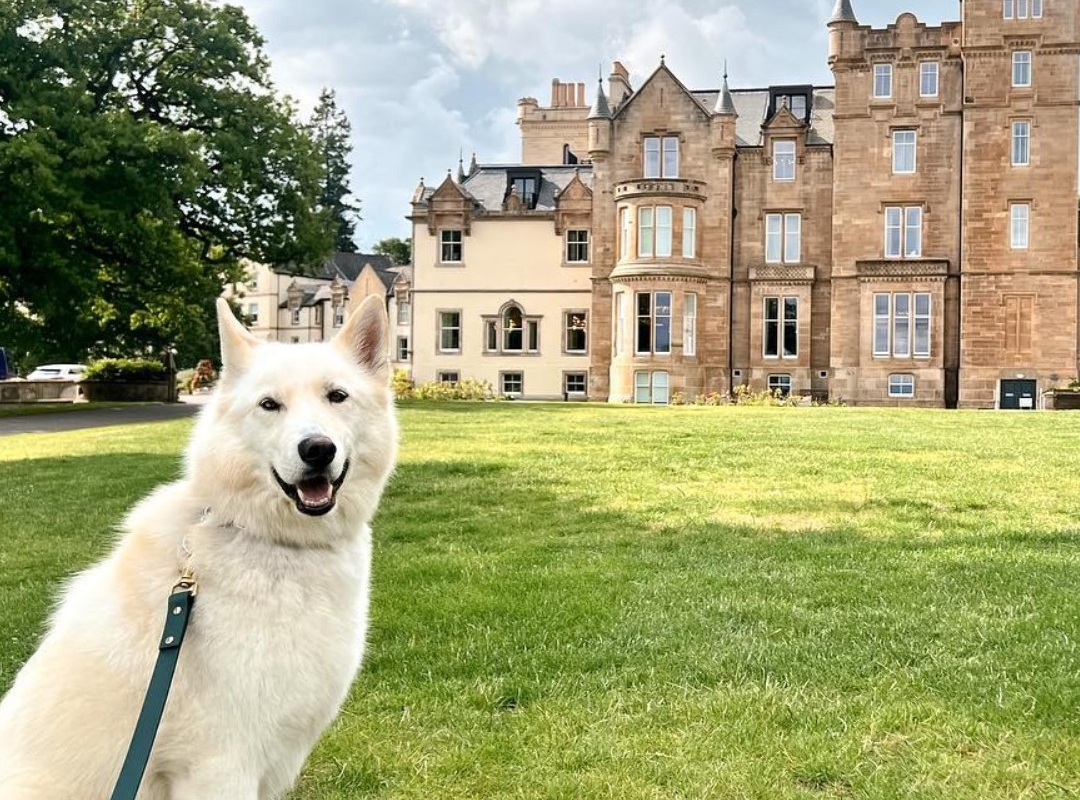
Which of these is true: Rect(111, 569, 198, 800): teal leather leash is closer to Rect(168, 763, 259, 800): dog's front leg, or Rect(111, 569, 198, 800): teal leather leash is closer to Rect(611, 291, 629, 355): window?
Rect(168, 763, 259, 800): dog's front leg

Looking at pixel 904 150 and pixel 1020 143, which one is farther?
pixel 904 150

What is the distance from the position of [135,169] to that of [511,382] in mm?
23047

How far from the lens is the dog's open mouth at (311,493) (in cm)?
328

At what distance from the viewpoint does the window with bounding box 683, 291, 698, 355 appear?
143 feet

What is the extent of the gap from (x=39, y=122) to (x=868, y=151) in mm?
33013

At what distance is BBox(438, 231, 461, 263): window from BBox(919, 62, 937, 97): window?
73.9ft

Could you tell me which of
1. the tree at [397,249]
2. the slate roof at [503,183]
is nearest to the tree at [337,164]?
the tree at [397,249]

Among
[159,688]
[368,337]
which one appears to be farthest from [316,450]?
[159,688]

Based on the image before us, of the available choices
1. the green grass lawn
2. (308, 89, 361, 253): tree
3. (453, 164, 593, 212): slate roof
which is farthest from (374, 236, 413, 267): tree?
the green grass lawn

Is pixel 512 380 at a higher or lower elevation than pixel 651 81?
lower

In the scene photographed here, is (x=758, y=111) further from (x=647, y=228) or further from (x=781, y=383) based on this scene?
(x=781, y=383)

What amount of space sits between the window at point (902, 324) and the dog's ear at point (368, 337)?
4174 cm

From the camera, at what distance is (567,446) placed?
1712 cm

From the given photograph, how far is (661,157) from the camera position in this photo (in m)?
44.6
